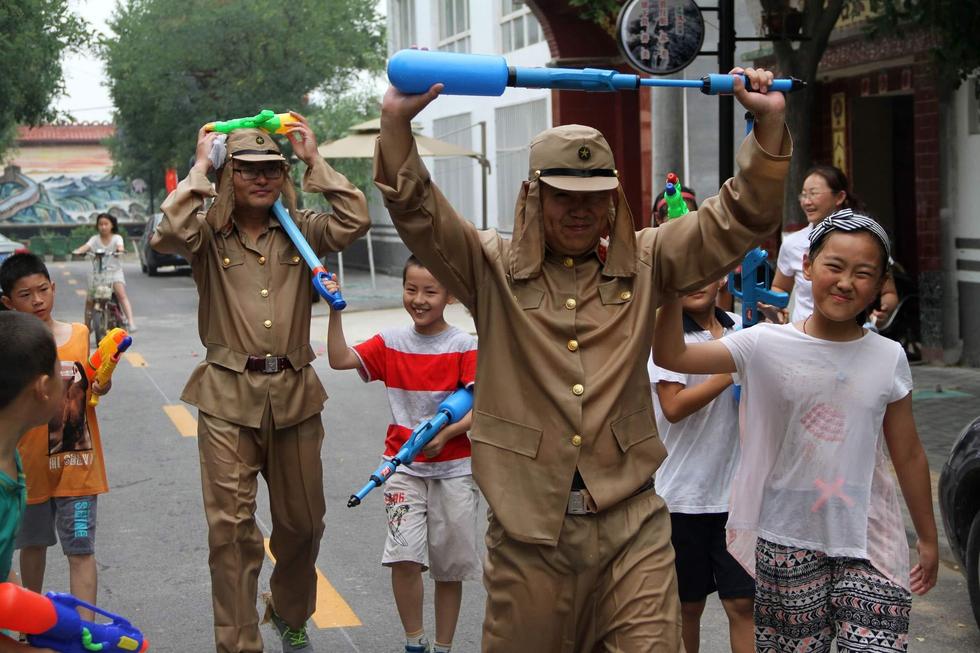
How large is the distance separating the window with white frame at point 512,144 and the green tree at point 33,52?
26.2 feet

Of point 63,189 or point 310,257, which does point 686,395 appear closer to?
point 310,257

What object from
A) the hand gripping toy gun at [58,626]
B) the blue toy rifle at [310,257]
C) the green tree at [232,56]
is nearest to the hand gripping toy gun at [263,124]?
the blue toy rifle at [310,257]

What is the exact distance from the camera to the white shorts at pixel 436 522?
5.41m

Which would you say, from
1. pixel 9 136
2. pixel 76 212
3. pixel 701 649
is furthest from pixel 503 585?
pixel 76 212

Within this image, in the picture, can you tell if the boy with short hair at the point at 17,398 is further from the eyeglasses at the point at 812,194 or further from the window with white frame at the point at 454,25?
the window with white frame at the point at 454,25

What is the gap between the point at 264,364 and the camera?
552cm

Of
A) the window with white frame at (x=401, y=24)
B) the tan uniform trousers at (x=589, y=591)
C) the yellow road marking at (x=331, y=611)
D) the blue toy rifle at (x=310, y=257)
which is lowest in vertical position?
the yellow road marking at (x=331, y=611)

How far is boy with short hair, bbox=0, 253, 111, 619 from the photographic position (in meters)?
5.66

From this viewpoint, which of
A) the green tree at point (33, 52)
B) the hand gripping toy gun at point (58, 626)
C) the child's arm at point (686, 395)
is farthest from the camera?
the green tree at point (33, 52)

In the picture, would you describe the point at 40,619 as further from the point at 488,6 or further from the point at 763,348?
the point at 488,6

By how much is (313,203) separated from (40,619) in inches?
1048

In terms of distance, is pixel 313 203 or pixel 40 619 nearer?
pixel 40 619

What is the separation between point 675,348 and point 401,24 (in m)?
30.8

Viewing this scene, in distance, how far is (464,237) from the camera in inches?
148
